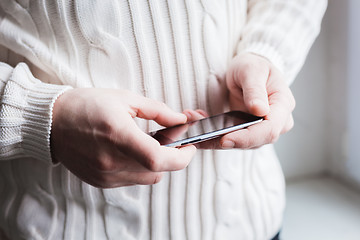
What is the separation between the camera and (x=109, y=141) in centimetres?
35

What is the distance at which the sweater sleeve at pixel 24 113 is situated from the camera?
0.39m

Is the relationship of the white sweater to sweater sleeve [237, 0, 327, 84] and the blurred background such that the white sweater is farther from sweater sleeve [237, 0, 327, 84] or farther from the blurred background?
the blurred background

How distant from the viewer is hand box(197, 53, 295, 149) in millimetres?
391

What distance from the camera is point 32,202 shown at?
1.51 feet

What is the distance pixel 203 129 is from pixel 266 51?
0.62 feet

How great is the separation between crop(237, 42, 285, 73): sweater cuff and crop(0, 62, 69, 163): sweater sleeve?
27cm

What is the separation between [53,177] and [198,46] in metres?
0.27

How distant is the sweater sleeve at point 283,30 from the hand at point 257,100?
36 mm

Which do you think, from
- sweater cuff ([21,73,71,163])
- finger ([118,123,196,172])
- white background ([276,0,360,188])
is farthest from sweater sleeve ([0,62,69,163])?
white background ([276,0,360,188])

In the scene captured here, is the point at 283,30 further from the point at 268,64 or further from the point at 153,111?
the point at 153,111

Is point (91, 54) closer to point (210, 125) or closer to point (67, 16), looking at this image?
point (67, 16)

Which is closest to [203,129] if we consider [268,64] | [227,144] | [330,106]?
[227,144]

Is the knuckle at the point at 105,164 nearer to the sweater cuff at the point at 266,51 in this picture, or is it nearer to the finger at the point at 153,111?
the finger at the point at 153,111

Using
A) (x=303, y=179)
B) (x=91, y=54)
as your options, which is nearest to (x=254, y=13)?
(x=91, y=54)
